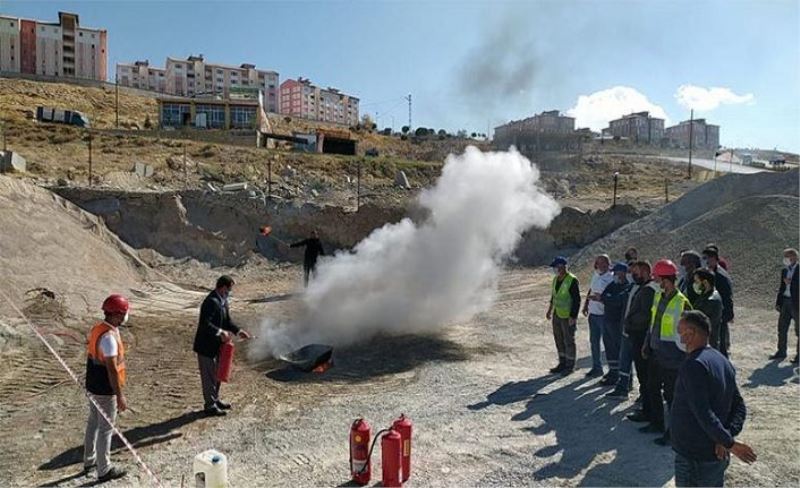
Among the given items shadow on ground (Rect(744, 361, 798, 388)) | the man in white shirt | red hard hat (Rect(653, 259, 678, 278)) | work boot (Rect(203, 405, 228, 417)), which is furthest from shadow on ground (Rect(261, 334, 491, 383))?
red hard hat (Rect(653, 259, 678, 278))

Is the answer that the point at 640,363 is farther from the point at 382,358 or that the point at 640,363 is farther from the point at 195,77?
the point at 195,77

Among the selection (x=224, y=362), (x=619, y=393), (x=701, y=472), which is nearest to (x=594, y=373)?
(x=619, y=393)

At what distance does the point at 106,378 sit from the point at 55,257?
38.5ft

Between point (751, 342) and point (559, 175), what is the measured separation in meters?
33.9

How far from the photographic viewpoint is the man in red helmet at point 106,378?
5.76 m

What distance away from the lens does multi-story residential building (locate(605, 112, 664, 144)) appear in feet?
364

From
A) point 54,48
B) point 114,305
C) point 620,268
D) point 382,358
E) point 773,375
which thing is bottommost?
point 382,358

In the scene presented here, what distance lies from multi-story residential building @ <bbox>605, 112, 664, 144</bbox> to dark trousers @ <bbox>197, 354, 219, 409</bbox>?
Result: 11179cm

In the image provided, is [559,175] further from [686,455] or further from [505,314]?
[686,455]

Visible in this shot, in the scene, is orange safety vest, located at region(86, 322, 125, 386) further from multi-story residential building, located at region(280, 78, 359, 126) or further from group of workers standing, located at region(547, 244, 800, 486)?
multi-story residential building, located at region(280, 78, 359, 126)

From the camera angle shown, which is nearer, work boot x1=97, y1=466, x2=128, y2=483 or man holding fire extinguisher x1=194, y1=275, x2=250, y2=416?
work boot x1=97, y1=466, x2=128, y2=483

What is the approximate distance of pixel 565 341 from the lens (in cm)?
928

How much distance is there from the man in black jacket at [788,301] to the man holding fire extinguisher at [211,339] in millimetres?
8472

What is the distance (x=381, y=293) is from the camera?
41.9ft
